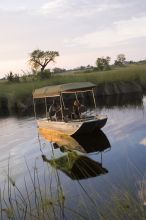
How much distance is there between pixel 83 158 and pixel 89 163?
137 cm

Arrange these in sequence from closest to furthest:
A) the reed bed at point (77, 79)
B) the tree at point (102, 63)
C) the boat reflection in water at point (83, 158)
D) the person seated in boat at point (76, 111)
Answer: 1. the boat reflection in water at point (83, 158)
2. the person seated in boat at point (76, 111)
3. the reed bed at point (77, 79)
4. the tree at point (102, 63)

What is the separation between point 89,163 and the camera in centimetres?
2014

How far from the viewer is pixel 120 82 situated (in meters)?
60.8

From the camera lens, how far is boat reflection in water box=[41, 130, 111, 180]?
56.6 feet

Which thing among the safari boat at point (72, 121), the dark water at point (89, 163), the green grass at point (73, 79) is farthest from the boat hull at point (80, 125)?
the green grass at point (73, 79)

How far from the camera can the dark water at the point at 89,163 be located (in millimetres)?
13445

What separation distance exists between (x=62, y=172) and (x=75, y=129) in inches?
320

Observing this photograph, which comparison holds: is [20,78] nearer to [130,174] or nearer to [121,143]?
[121,143]

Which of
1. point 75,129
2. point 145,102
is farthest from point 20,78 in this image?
point 75,129

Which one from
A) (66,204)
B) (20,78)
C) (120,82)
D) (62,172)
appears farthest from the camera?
(20,78)

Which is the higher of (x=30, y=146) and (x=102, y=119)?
(x=102, y=119)

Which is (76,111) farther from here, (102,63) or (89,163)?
Result: (102,63)

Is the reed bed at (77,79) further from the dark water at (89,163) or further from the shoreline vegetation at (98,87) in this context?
the dark water at (89,163)

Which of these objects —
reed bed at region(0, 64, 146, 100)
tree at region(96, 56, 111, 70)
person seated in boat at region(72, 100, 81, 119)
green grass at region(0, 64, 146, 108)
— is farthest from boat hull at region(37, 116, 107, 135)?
tree at region(96, 56, 111, 70)
